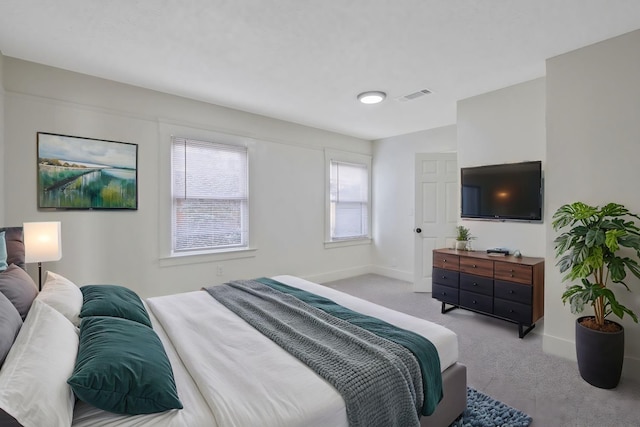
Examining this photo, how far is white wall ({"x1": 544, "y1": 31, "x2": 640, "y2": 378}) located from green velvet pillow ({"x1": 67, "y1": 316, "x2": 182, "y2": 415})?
309 centimetres

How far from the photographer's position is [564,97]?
106 inches

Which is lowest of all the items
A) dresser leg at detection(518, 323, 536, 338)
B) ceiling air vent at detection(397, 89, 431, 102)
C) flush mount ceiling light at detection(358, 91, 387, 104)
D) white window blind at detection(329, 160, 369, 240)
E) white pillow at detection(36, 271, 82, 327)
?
dresser leg at detection(518, 323, 536, 338)

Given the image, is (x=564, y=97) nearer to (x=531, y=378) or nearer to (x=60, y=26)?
(x=531, y=378)

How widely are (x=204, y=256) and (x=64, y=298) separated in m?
2.23

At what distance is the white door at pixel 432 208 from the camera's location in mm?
4613

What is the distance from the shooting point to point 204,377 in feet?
4.40

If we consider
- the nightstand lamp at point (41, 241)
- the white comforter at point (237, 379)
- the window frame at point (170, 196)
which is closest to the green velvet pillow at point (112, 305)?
the white comforter at point (237, 379)

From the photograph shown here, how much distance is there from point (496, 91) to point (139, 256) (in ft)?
14.5

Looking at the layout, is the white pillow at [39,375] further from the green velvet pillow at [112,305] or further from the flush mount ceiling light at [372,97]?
the flush mount ceiling light at [372,97]

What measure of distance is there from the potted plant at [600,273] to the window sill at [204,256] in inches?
136

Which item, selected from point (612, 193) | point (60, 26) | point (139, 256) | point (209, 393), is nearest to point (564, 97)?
point (612, 193)

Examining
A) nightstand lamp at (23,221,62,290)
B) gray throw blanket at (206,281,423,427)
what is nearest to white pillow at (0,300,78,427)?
gray throw blanket at (206,281,423,427)

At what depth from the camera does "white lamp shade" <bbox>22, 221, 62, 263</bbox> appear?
2486 mm

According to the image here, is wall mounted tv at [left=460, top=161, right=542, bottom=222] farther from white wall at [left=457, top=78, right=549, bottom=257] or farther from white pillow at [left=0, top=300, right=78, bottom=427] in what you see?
white pillow at [left=0, top=300, right=78, bottom=427]
